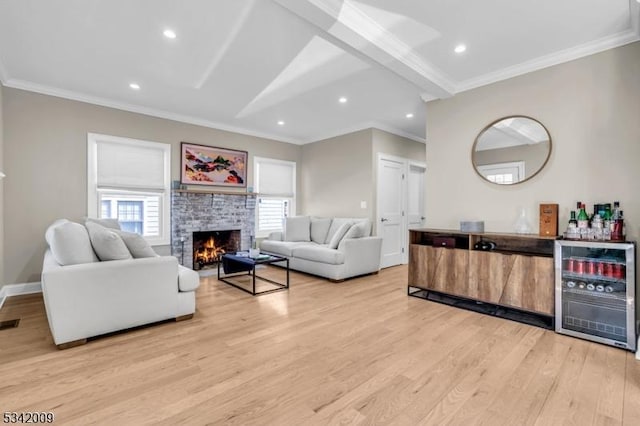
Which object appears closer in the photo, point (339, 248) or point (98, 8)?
point (98, 8)

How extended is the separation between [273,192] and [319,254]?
7.25 feet

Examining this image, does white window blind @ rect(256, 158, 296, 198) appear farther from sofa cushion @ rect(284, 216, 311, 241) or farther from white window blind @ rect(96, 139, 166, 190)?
white window blind @ rect(96, 139, 166, 190)

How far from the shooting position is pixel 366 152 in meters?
5.48

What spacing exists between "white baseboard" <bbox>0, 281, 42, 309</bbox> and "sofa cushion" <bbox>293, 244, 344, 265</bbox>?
11.4 feet

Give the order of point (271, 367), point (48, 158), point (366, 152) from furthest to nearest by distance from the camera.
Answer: point (366, 152) < point (48, 158) < point (271, 367)

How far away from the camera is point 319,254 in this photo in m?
4.63

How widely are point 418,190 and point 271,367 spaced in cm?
535

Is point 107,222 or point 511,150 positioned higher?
point 511,150

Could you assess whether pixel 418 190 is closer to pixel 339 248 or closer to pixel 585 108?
pixel 339 248

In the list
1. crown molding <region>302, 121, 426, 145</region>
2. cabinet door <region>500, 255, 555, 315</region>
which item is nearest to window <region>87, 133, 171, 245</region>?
crown molding <region>302, 121, 426, 145</region>

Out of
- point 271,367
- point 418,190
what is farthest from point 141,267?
point 418,190

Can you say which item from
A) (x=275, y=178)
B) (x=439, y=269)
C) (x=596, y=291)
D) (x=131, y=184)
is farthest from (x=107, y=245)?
(x=596, y=291)

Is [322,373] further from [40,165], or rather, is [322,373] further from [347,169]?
[40,165]

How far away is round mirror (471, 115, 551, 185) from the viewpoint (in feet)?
10.4
